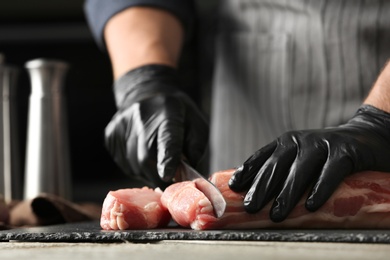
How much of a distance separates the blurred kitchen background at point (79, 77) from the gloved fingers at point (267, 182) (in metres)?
1.88

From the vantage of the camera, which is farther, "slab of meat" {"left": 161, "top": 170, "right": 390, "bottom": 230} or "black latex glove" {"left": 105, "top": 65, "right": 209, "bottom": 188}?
"black latex glove" {"left": 105, "top": 65, "right": 209, "bottom": 188}

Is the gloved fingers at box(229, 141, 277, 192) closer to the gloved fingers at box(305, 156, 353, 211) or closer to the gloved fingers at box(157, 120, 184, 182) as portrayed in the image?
the gloved fingers at box(305, 156, 353, 211)

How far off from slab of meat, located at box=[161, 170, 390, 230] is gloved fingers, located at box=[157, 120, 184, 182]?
17 centimetres

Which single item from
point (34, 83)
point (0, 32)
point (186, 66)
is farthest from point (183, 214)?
point (0, 32)

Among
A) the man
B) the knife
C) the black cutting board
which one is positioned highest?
the man

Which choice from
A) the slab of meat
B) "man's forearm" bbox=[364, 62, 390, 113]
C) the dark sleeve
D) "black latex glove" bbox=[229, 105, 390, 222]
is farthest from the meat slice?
the dark sleeve

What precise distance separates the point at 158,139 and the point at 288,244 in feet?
1.81

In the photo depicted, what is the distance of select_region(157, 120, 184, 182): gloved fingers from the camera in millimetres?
1509

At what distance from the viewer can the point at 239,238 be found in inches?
45.7

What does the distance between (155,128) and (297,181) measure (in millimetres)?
458

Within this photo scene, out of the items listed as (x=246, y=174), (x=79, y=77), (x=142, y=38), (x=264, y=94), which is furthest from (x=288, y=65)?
(x=79, y=77)

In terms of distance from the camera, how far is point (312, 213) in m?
1.30

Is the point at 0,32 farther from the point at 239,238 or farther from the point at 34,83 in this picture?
the point at 239,238

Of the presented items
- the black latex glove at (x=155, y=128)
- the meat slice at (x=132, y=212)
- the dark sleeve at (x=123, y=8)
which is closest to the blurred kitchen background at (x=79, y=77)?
the dark sleeve at (x=123, y=8)
